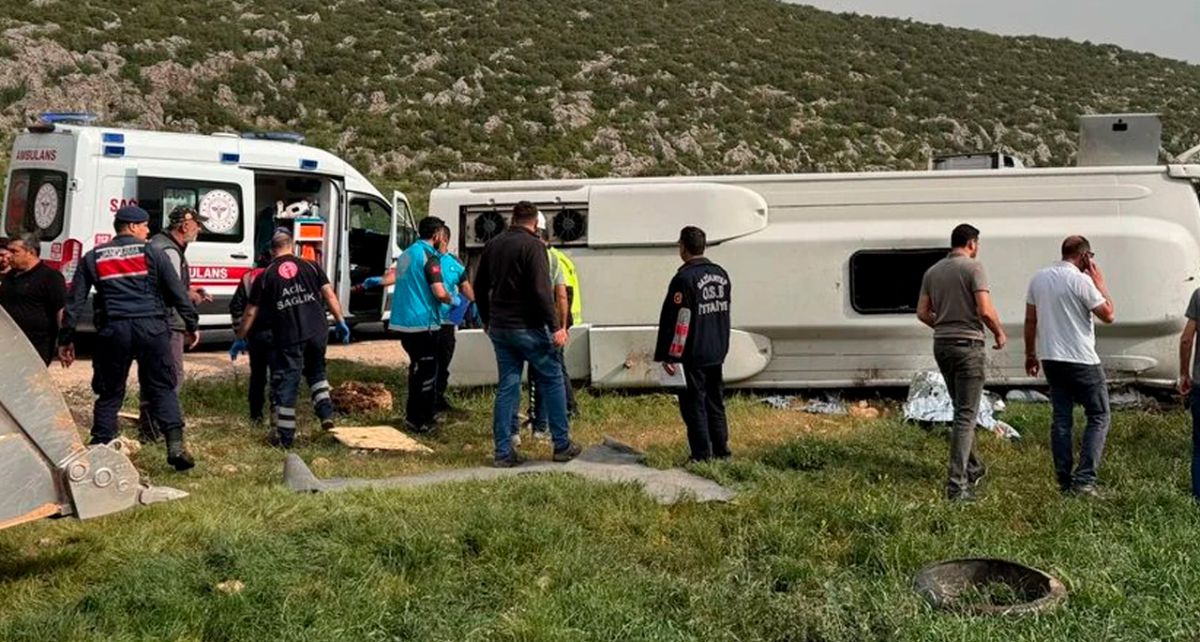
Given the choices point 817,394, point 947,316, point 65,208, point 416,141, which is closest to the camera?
A: point 947,316

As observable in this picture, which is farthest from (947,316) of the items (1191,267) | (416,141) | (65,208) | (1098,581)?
(416,141)

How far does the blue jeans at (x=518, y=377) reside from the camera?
6891 mm

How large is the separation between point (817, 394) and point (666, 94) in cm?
2641

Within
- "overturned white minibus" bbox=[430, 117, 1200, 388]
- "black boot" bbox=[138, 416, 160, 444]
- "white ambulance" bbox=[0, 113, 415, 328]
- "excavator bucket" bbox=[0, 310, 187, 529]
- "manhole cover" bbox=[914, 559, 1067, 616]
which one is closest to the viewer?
"excavator bucket" bbox=[0, 310, 187, 529]

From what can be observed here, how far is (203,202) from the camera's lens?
11875 mm

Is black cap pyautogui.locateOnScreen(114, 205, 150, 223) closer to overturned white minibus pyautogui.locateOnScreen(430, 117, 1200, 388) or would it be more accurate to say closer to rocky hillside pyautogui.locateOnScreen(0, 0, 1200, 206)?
overturned white minibus pyautogui.locateOnScreen(430, 117, 1200, 388)

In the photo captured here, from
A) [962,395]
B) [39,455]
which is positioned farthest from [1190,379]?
[39,455]

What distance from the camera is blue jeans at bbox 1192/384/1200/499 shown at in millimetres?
5863

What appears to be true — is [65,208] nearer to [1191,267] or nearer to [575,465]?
[575,465]

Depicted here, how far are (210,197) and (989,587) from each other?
10.1 m

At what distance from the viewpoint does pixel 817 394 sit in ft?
31.5

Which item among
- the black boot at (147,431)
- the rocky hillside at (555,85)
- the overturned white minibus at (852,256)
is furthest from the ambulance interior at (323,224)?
the rocky hillside at (555,85)

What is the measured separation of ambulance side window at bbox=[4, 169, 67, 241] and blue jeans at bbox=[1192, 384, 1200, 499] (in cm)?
1062

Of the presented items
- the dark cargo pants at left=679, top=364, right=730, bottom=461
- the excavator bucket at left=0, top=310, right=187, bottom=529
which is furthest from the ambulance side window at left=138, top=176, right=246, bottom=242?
the excavator bucket at left=0, top=310, right=187, bottom=529
